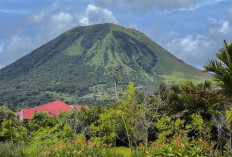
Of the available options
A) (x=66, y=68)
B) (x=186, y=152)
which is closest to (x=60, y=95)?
(x=66, y=68)

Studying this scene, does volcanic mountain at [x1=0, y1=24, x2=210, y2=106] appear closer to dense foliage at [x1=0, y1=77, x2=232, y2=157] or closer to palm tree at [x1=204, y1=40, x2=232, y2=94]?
dense foliage at [x1=0, y1=77, x2=232, y2=157]

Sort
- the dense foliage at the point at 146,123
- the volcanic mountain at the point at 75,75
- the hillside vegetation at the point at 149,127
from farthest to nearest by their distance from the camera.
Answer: the volcanic mountain at the point at 75,75, the dense foliage at the point at 146,123, the hillside vegetation at the point at 149,127

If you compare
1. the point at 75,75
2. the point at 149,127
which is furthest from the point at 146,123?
the point at 75,75

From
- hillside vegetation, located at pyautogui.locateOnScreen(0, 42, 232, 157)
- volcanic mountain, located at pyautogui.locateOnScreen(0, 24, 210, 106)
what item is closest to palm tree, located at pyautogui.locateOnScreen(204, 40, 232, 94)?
hillside vegetation, located at pyautogui.locateOnScreen(0, 42, 232, 157)

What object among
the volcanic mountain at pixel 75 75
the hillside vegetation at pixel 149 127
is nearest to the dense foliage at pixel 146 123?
the hillside vegetation at pixel 149 127

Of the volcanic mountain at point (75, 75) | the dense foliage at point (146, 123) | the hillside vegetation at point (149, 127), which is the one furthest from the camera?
the volcanic mountain at point (75, 75)

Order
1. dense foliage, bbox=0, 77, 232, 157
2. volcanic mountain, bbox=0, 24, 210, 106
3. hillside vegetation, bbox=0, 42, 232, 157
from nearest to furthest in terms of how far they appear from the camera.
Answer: hillside vegetation, bbox=0, 42, 232, 157, dense foliage, bbox=0, 77, 232, 157, volcanic mountain, bbox=0, 24, 210, 106

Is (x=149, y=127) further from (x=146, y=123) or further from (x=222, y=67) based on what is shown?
(x=222, y=67)

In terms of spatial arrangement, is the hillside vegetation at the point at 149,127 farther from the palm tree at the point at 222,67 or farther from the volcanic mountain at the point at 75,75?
the volcanic mountain at the point at 75,75

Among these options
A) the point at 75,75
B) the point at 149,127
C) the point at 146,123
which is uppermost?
the point at 75,75

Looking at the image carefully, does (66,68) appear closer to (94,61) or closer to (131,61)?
(94,61)

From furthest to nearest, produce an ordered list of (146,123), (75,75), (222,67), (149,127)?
(75,75), (149,127), (146,123), (222,67)
